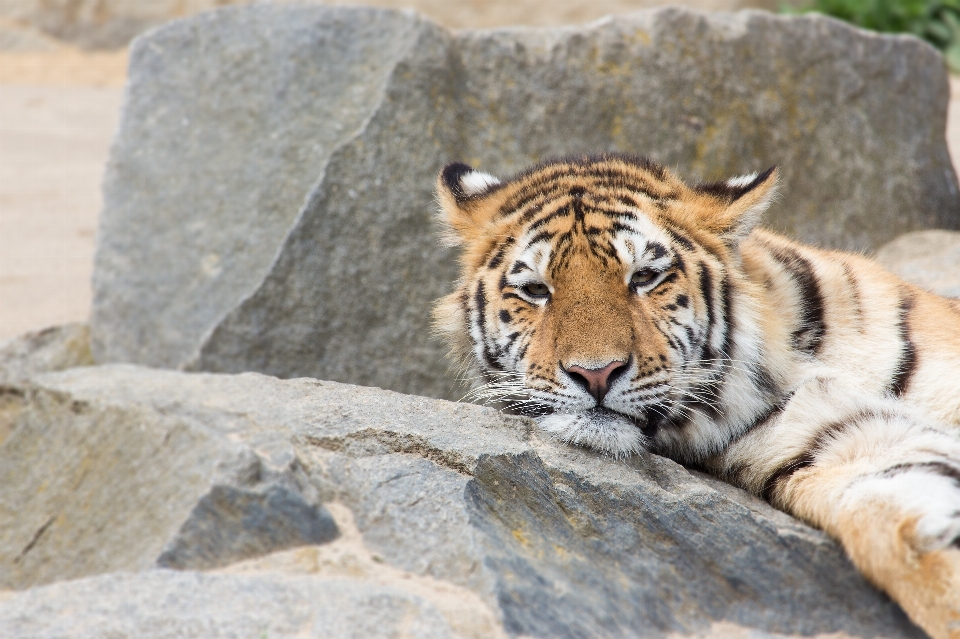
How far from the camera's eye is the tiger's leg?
190 centimetres

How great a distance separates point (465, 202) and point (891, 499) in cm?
144

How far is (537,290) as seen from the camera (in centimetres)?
252

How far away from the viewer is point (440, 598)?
169 centimetres

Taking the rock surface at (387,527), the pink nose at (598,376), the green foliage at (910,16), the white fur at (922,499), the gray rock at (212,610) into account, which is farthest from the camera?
the green foliage at (910,16)

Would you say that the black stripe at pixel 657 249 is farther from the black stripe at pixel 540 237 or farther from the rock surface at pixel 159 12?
the rock surface at pixel 159 12

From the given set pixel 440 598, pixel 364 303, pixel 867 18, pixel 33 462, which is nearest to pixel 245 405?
pixel 33 462

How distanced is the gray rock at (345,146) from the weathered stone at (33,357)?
0.35 metres

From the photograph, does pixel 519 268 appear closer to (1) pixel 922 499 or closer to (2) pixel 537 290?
(2) pixel 537 290

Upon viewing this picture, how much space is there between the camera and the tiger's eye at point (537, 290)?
2.50 meters

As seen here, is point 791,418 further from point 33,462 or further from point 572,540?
point 33,462

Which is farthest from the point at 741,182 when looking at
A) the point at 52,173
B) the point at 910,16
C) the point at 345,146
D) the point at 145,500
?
the point at 910,16

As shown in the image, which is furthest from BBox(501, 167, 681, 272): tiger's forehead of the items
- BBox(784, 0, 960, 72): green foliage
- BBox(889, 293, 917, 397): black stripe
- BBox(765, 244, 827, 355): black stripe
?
BBox(784, 0, 960, 72): green foliage

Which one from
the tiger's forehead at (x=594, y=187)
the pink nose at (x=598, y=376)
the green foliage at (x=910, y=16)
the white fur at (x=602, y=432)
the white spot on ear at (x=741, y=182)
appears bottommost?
the white fur at (x=602, y=432)

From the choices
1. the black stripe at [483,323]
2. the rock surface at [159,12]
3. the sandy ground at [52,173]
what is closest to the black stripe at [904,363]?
the black stripe at [483,323]
